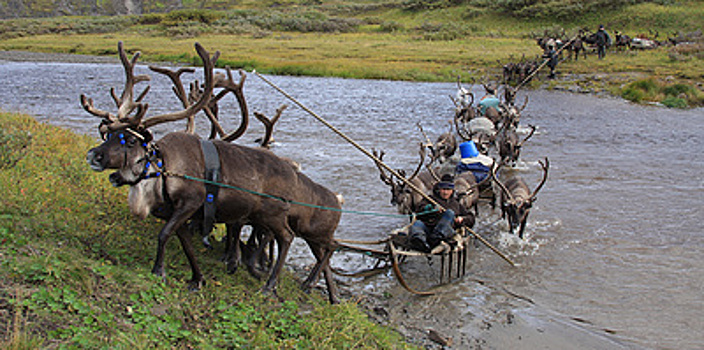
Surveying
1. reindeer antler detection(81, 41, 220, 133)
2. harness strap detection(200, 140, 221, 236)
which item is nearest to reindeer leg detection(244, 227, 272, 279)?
harness strap detection(200, 140, 221, 236)

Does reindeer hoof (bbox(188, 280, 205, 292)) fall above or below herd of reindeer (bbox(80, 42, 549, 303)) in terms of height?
below

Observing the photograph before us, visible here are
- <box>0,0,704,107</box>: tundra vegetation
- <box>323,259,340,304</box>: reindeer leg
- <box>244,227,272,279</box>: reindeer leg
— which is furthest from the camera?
<box>0,0,704,107</box>: tundra vegetation

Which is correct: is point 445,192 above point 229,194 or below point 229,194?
below

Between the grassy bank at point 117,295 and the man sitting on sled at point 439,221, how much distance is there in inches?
69.4

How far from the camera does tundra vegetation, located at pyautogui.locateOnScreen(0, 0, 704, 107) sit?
3619 centimetres

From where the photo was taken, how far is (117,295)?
5355mm

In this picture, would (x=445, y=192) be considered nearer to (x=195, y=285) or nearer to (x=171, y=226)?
(x=195, y=285)

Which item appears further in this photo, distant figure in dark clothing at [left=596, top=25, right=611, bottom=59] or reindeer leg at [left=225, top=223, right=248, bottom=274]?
distant figure in dark clothing at [left=596, top=25, right=611, bottom=59]

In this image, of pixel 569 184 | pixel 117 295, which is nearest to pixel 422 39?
pixel 569 184

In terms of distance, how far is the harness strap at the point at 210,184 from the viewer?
5945 millimetres

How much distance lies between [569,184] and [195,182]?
486 inches

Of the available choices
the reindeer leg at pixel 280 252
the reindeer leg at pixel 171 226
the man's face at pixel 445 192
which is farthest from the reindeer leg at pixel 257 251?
the man's face at pixel 445 192

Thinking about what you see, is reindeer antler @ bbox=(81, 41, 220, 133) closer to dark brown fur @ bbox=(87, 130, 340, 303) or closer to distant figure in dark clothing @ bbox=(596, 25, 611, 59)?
dark brown fur @ bbox=(87, 130, 340, 303)

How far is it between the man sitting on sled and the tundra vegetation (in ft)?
80.6
